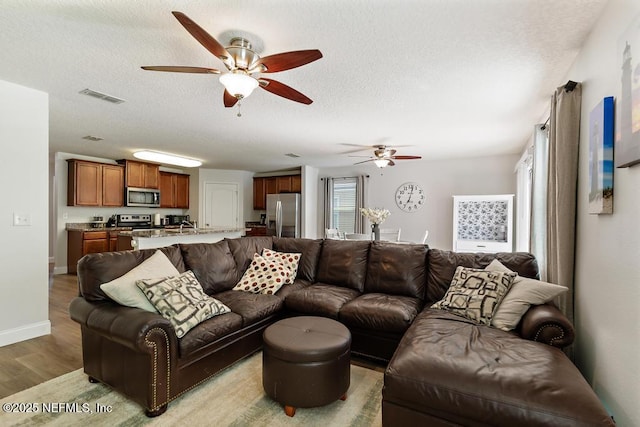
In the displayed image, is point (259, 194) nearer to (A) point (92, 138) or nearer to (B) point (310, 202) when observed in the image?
(B) point (310, 202)

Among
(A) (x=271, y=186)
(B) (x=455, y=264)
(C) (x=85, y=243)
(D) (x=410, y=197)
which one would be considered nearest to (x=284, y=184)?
(A) (x=271, y=186)

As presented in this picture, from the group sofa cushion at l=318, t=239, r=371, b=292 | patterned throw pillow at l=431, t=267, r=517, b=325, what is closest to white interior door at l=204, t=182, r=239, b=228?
sofa cushion at l=318, t=239, r=371, b=292

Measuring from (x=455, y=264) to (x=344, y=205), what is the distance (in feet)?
14.9

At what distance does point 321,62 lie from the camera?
225cm

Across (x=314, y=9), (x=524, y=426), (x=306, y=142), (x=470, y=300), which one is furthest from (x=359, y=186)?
(x=524, y=426)

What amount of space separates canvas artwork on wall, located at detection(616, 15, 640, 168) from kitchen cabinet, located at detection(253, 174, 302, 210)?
20.3 feet

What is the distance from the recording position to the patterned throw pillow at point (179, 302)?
201cm

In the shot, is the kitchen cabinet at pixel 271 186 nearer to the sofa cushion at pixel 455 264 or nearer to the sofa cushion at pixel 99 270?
the sofa cushion at pixel 455 264

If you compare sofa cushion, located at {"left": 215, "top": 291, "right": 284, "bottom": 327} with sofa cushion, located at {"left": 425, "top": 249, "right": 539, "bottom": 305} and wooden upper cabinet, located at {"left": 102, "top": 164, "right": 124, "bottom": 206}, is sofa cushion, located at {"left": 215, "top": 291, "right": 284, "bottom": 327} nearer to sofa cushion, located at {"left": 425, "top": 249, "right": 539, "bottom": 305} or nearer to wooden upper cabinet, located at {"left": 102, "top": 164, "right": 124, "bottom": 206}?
sofa cushion, located at {"left": 425, "top": 249, "right": 539, "bottom": 305}

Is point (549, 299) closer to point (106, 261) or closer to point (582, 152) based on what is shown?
point (582, 152)

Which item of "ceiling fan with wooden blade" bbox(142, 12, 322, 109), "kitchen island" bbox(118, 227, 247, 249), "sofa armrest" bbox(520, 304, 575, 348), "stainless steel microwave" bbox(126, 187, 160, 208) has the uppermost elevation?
"ceiling fan with wooden blade" bbox(142, 12, 322, 109)

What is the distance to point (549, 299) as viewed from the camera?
6.45ft

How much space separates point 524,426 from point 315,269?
245cm

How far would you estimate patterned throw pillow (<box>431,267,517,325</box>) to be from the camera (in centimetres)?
216
